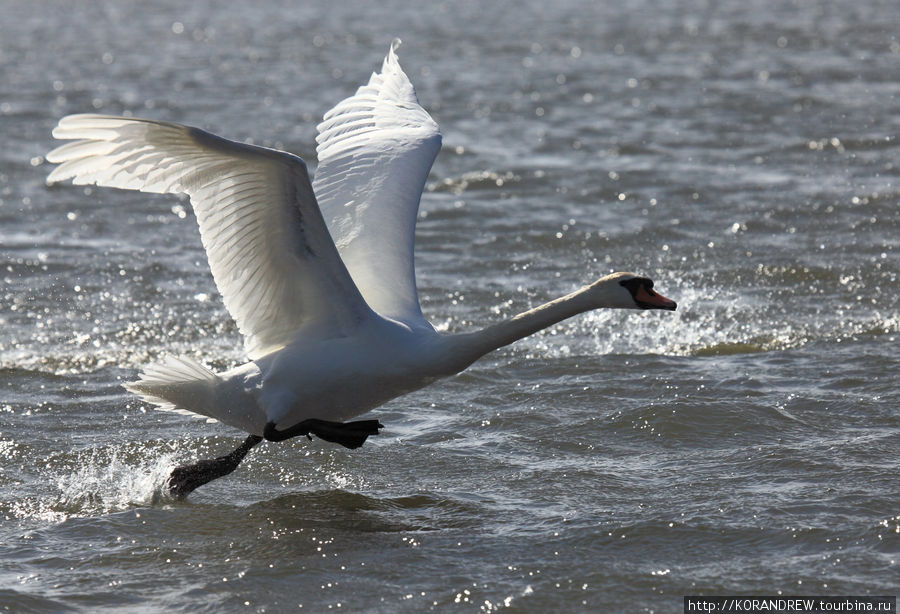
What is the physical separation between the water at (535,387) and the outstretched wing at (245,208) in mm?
912

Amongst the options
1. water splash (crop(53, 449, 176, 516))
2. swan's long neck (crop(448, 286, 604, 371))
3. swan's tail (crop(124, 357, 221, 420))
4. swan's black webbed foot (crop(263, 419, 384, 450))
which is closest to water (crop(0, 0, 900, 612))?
water splash (crop(53, 449, 176, 516))

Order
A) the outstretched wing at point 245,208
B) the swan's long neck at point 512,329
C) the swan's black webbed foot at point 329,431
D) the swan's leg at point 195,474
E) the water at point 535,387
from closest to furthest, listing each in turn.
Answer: the water at point 535,387 → the outstretched wing at point 245,208 → the swan's long neck at point 512,329 → the swan's black webbed foot at point 329,431 → the swan's leg at point 195,474

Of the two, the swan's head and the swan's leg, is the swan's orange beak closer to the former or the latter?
the swan's head

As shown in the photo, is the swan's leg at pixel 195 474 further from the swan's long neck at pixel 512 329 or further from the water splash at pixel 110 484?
the swan's long neck at pixel 512 329

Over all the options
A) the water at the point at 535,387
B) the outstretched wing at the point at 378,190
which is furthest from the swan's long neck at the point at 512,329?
the water at the point at 535,387

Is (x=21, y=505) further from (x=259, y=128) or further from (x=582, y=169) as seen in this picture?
(x=259, y=128)

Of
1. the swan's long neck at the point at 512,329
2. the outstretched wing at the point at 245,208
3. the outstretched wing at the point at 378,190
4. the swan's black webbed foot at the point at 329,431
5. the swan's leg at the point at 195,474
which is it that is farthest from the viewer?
the outstretched wing at the point at 378,190

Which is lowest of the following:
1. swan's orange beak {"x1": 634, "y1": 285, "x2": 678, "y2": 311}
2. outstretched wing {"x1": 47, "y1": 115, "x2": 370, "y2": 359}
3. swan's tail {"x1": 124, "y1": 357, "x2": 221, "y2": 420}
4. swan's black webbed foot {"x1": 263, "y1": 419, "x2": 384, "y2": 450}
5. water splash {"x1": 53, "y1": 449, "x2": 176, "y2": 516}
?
water splash {"x1": 53, "y1": 449, "x2": 176, "y2": 516}

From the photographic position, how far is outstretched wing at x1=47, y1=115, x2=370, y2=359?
19.8 ft

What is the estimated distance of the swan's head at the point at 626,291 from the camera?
21.0ft

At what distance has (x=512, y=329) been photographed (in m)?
6.32

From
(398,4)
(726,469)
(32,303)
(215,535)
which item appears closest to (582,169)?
(32,303)

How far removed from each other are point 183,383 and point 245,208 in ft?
3.40

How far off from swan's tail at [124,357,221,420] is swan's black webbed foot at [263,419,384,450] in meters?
0.40
